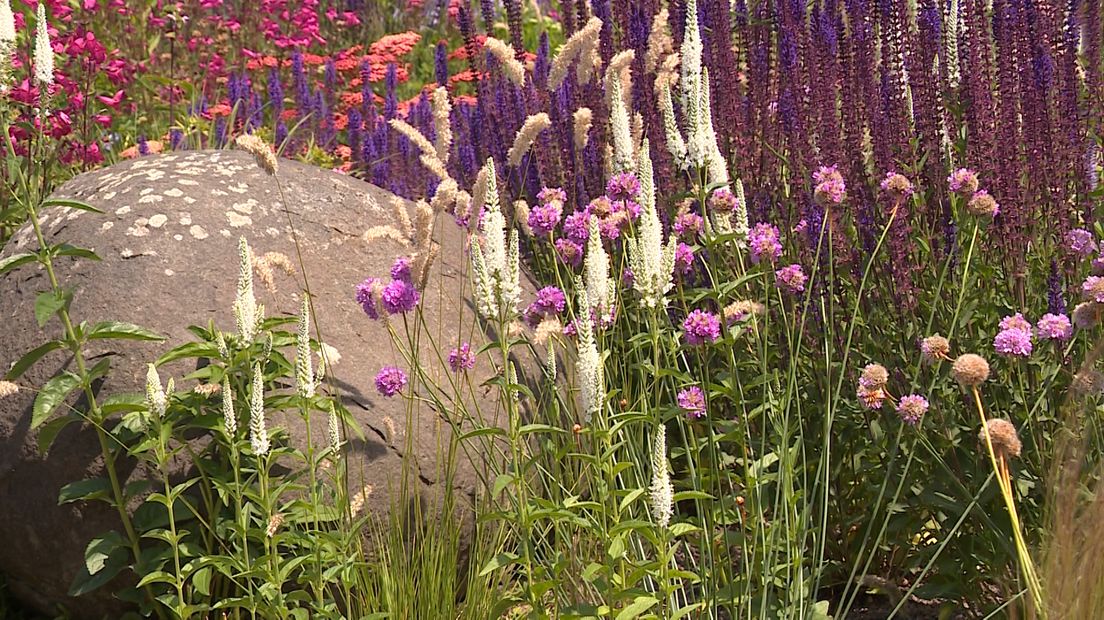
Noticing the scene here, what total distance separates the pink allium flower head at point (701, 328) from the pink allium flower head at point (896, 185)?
0.78m

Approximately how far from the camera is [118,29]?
8.62 meters

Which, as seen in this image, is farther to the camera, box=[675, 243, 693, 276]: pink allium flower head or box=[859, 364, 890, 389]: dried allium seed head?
box=[675, 243, 693, 276]: pink allium flower head

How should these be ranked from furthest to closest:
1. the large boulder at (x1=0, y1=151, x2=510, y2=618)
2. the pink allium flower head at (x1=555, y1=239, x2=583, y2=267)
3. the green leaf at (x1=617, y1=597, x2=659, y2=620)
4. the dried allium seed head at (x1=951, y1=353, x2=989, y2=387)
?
the pink allium flower head at (x1=555, y1=239, x2=583, y2=267) < the large boulder at (x1=0, y1=151, x2=510, y2=618) < the dried allium seed head at (x1=951, y1=353, x2=989, y2=387) < the green leaf at (x1=617, y1=597, x2=659, y2=620)

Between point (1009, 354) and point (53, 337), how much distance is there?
281cm

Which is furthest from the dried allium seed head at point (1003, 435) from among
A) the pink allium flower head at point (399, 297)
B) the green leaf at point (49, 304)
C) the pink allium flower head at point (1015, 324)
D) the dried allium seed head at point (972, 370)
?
the green leaf at point (49, 304)

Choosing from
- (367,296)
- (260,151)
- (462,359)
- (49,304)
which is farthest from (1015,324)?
(49,304)

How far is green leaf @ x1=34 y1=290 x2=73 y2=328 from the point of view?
329cm

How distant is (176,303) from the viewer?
387cm

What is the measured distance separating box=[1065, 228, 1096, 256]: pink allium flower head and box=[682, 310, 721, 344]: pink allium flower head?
124 cm

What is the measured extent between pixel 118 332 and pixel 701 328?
1586 millimetres

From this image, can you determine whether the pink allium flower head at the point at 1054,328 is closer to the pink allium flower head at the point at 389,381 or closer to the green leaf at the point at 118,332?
the pink allium flower head at the point at 389,381

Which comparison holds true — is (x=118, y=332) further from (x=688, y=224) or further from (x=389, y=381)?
(x=688, y=224)

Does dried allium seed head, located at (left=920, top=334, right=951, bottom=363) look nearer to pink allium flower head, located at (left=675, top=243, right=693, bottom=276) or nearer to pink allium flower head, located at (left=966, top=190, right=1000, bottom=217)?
pink allium flower head, located at (left=966, top=190, right=1000, bottom=217)

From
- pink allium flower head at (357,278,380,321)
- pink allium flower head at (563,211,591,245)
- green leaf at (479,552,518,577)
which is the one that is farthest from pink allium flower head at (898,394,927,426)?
pink allium flower head at (357,278,380,321)
